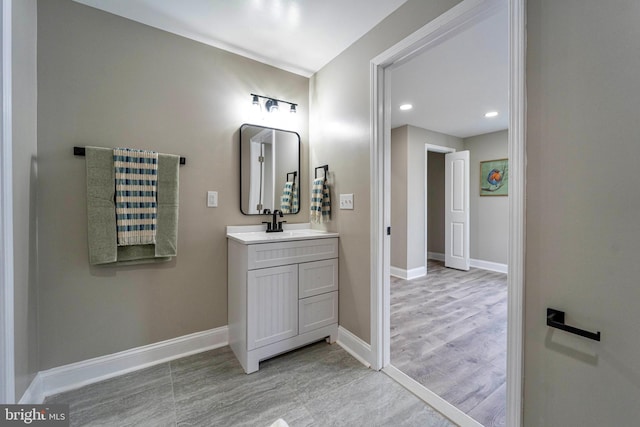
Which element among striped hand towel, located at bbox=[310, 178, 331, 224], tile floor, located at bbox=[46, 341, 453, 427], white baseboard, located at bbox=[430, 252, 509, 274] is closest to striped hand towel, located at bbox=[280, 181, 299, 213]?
striped hand towel, located at bbox=[310, 178, 331, 224]

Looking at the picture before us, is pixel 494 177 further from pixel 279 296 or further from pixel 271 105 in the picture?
pixel 279 296

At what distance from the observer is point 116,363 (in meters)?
1.76

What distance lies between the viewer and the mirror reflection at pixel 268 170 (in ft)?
7.45

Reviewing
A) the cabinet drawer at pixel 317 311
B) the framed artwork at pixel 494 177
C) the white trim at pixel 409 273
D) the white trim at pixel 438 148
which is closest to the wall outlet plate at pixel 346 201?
the cabinet drawer at pixel 317 311

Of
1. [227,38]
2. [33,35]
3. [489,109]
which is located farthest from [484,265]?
[33,35]

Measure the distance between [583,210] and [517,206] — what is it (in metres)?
0.20

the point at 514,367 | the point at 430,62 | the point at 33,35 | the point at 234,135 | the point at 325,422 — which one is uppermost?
the point at 430,62

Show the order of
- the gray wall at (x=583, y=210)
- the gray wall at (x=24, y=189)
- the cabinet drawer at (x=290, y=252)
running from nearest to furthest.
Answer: the gray wall at (x=583, y=210) → the gray wall at (x=24, y=189) → the cabinet drawer at (x=290, y=252)

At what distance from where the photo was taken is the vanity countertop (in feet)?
6.10

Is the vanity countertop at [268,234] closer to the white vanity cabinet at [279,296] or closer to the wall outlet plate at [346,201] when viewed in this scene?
the white vanity cabinet at [279,296]

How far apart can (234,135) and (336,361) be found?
201 centimetres

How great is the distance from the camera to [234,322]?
2.03 meters

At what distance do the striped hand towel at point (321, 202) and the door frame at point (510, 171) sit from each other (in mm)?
559

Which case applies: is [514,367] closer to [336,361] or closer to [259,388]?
[336,361]
